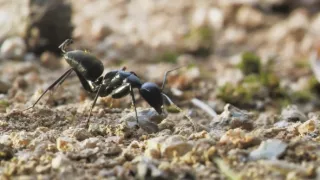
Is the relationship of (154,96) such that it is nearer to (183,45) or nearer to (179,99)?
(179,99)

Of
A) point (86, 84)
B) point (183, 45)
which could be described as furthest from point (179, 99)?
point (183, 45)

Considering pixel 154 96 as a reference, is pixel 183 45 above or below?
above

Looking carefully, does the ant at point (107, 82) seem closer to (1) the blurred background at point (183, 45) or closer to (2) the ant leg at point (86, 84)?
(2) the ant leg at point (86, 84)

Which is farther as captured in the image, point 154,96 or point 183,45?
point 183,45

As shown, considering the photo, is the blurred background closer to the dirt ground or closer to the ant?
the dirt ground

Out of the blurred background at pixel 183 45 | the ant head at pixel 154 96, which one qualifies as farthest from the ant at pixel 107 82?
the blurred background at pixel 183 45
